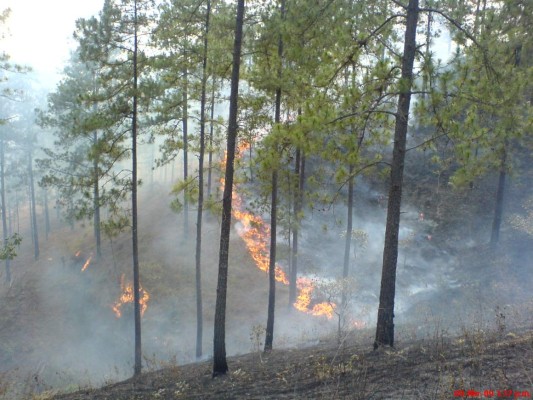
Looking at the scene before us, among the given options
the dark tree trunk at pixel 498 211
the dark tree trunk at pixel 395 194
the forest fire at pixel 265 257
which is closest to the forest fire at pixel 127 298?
the forest fire at pixel 265 257

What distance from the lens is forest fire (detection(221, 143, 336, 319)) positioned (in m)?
20.5

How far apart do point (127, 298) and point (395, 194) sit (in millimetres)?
19694

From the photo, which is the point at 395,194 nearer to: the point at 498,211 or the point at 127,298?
the point at 498,211

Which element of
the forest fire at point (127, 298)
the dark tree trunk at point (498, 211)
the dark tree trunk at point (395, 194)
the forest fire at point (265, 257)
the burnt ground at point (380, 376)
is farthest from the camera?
the forest fire at point (127, 298)

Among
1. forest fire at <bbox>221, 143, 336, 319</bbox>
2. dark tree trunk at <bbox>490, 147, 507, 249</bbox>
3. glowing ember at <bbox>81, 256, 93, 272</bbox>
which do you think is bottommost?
glowing ember at <bbox>81, 256, 93, 272</bbox>

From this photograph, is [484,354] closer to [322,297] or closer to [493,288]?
[493,288]

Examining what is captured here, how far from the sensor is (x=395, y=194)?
359 inches

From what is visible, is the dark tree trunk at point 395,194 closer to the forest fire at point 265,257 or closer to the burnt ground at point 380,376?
the burnt ground at point 380,376

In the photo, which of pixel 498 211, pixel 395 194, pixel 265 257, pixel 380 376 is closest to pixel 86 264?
pixel 265 257

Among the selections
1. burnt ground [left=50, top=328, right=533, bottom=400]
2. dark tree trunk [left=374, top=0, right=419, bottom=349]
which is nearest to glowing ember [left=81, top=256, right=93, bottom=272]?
burnt ground [left=50, top=328, right=533, bottom=400]

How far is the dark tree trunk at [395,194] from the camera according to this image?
873 centimetres

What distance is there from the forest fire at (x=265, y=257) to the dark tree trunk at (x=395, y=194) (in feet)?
28.8

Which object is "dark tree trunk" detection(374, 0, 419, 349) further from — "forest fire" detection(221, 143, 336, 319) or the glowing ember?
the glowing ember

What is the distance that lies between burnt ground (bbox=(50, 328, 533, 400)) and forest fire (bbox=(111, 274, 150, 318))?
10876 millimetres
